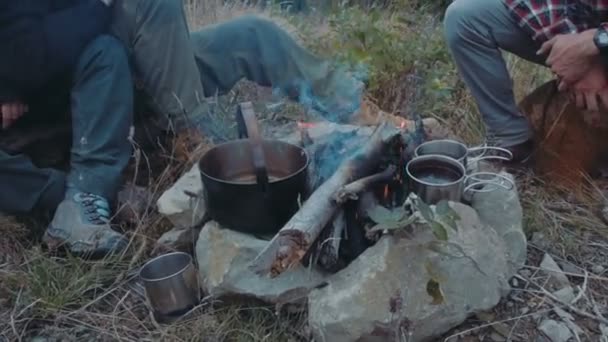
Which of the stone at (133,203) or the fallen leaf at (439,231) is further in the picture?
the stone at (133,203)

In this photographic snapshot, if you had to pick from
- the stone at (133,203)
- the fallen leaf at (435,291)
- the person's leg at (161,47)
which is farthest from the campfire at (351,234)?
the person's leg at (161,47)

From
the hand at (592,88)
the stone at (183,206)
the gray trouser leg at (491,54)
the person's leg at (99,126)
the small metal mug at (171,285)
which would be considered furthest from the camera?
the gray trouser leg at (491,54)

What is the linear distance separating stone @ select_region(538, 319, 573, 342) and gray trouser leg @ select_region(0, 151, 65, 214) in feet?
5.57

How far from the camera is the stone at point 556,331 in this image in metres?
2.11

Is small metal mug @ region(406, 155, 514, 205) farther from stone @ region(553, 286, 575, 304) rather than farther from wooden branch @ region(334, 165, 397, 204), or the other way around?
stone @ region(553, 286, 575, 304)

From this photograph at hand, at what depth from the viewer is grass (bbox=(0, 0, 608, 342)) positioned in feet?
7.29

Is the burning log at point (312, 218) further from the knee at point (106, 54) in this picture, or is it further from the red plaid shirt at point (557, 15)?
the knee at point (106, 54)

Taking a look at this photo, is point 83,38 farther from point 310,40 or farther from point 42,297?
point 310,40

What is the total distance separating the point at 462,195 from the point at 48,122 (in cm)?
165

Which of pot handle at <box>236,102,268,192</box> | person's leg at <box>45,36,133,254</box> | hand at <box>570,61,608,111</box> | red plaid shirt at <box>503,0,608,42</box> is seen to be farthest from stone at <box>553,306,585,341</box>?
person's leg at <box>45,36,133,254</box>

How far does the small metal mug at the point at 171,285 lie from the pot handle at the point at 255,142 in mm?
367

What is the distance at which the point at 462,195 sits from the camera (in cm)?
239

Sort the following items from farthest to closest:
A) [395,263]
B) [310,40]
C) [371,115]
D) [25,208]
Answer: [310,40] → [371,115] → [25,208] → [395,263]

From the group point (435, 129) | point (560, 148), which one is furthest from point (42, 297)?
point (560, 148)
